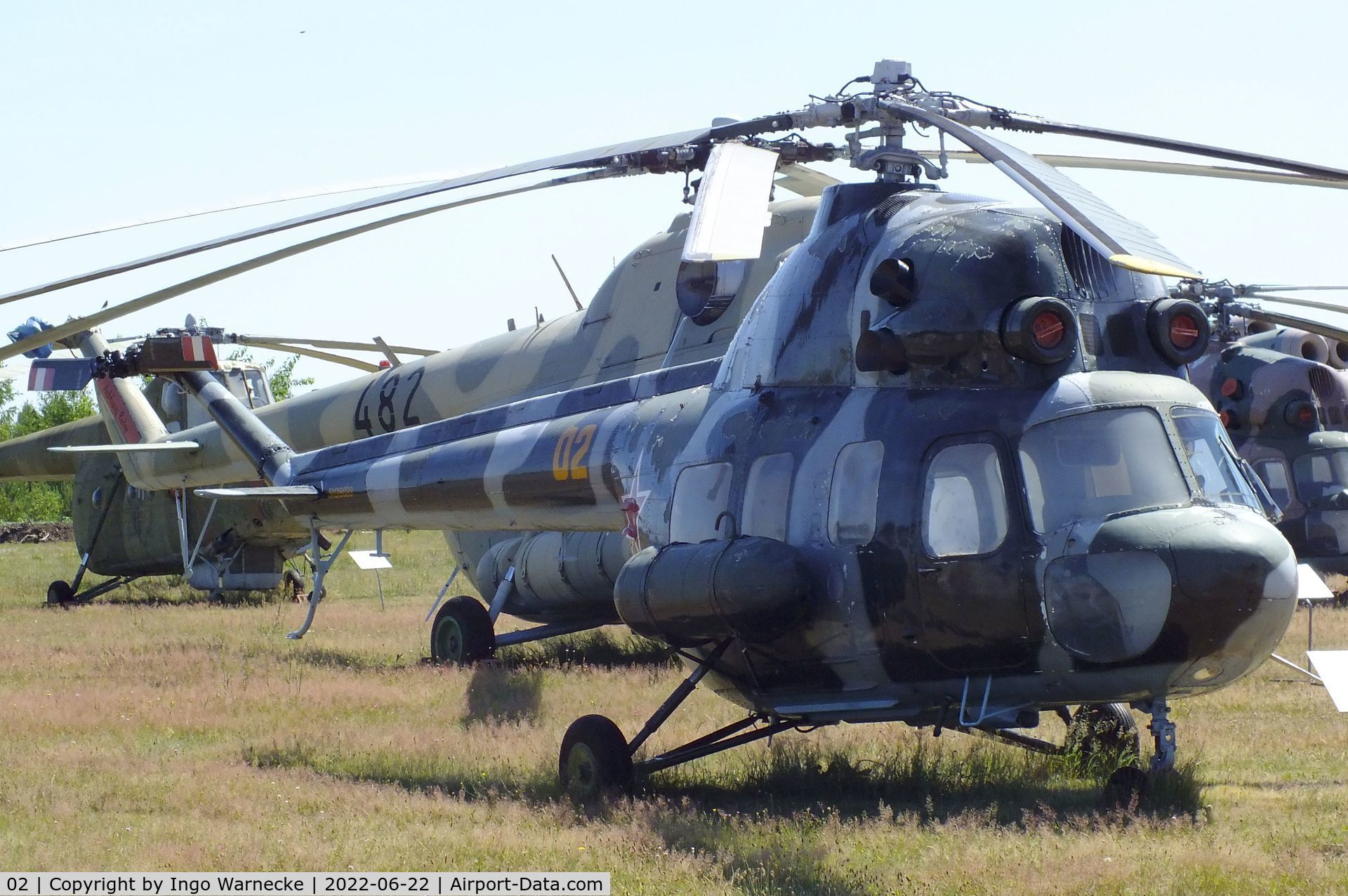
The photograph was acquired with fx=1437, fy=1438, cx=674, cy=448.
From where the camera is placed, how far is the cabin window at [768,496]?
7477mm

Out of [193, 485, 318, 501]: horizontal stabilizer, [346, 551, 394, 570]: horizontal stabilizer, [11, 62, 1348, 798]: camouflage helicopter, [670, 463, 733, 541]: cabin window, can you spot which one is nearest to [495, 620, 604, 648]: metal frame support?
[193, 485, 318, 501]: horizontal stabilizer

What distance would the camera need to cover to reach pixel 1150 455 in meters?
6.57

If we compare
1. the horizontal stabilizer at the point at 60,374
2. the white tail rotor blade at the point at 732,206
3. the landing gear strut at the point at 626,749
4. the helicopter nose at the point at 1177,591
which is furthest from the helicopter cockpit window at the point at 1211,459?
the horizontal stabilizer at the point at 60,374

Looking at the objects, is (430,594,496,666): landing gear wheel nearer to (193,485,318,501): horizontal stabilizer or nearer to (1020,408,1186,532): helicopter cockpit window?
(193,485,318,501): horizontal stabilizer

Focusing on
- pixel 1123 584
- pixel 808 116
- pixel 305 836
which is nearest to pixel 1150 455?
pixel 1123 584

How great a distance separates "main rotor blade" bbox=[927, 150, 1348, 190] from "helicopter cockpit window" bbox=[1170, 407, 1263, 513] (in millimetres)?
1302

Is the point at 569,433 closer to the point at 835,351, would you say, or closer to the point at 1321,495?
the point at 835,351

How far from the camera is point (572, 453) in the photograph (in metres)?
10.1

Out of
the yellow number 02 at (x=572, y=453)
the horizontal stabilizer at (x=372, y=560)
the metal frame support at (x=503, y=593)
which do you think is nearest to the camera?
the yellow number 02 at (x=572, y=453)

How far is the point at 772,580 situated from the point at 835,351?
4.36 feet

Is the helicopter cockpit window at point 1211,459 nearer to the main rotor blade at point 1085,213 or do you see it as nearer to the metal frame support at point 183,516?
the main rotor blade at point 1085,213

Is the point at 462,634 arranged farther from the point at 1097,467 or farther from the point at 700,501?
the point at 1097,467

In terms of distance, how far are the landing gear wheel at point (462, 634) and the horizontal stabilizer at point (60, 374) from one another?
451 centimetres

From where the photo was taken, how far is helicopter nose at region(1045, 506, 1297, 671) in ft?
20.0
